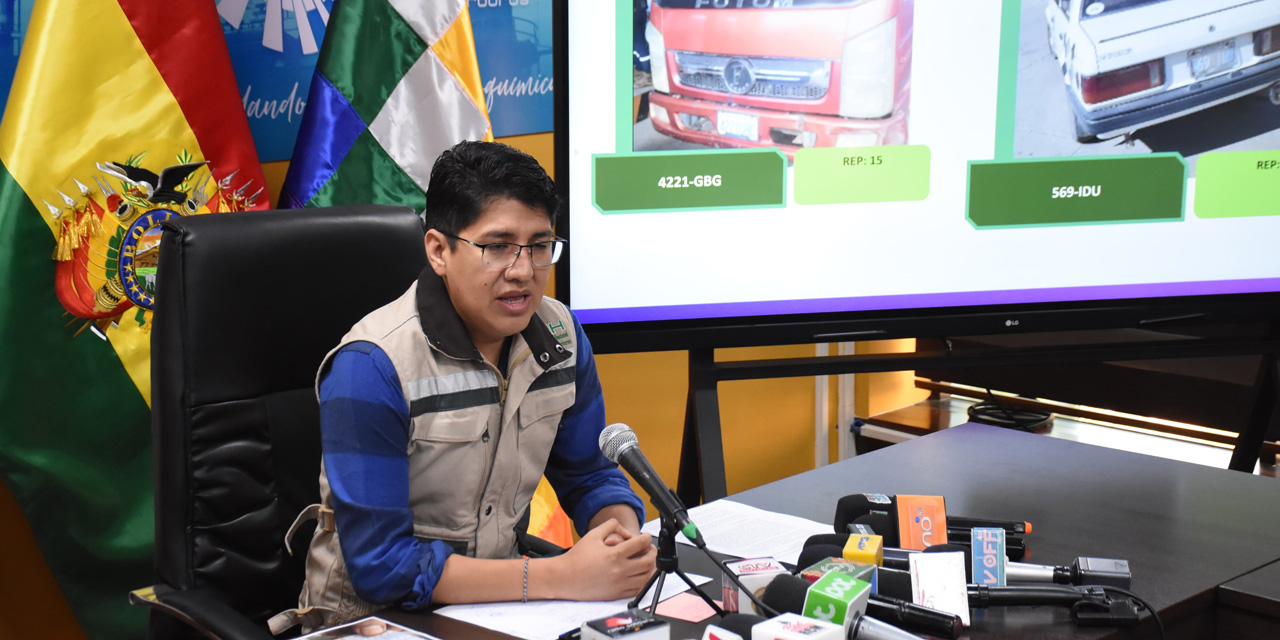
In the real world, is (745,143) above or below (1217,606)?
above

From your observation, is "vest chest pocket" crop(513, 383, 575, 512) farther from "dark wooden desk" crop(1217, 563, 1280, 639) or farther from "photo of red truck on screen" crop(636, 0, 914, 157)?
"dark wooden desk" crop(1217, 563, 1280, 639)

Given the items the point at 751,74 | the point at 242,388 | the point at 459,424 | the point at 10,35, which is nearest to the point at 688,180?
the point at 751,74

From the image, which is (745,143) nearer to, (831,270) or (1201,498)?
(831,270)

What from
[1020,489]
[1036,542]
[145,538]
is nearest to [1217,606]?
[1036,542]

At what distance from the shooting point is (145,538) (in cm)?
196

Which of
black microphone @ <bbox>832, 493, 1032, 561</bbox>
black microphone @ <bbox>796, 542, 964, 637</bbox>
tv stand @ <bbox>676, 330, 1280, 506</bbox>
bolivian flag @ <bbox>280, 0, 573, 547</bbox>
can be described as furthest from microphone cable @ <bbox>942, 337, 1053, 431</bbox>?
black microphone @ <bbox>796, 542, 964, 637</bbox>

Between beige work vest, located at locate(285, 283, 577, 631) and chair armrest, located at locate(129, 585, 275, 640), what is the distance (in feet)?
0.34

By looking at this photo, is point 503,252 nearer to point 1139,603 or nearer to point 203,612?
point 203,612

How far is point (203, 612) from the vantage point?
121 centimetres

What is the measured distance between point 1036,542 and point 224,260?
122 centimetres

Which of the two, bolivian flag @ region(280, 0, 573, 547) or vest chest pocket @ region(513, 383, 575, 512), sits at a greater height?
bolivian flag @ region(280, 0, 573, 547)

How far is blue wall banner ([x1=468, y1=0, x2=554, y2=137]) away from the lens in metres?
2.64

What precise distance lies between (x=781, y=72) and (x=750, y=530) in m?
0.97

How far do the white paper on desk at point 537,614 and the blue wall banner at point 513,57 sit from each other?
1722mm
